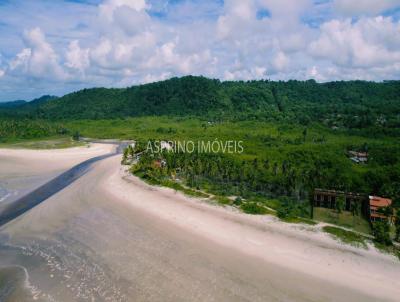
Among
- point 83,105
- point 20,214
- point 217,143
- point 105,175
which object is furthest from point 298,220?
point 83,105

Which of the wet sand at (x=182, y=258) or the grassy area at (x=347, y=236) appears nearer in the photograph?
the wet sand at (x=182, y=258)

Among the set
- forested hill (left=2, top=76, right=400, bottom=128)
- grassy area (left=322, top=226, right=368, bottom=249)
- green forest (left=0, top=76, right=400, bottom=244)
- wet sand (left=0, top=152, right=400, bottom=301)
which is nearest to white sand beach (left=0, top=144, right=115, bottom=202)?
wet sand (left=0, top=152, right=400, bottom=301)

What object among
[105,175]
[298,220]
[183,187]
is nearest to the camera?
[298,220]

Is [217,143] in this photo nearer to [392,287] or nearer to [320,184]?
[320,184]

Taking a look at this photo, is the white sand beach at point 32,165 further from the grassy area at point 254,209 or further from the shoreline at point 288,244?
the grassy area at point 254,209

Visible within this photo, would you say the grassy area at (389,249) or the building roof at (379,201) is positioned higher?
the building roof at (379,201)

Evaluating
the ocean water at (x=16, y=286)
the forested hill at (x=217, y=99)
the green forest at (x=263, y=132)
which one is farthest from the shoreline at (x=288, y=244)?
the forested hill at (x=217, y=99)
